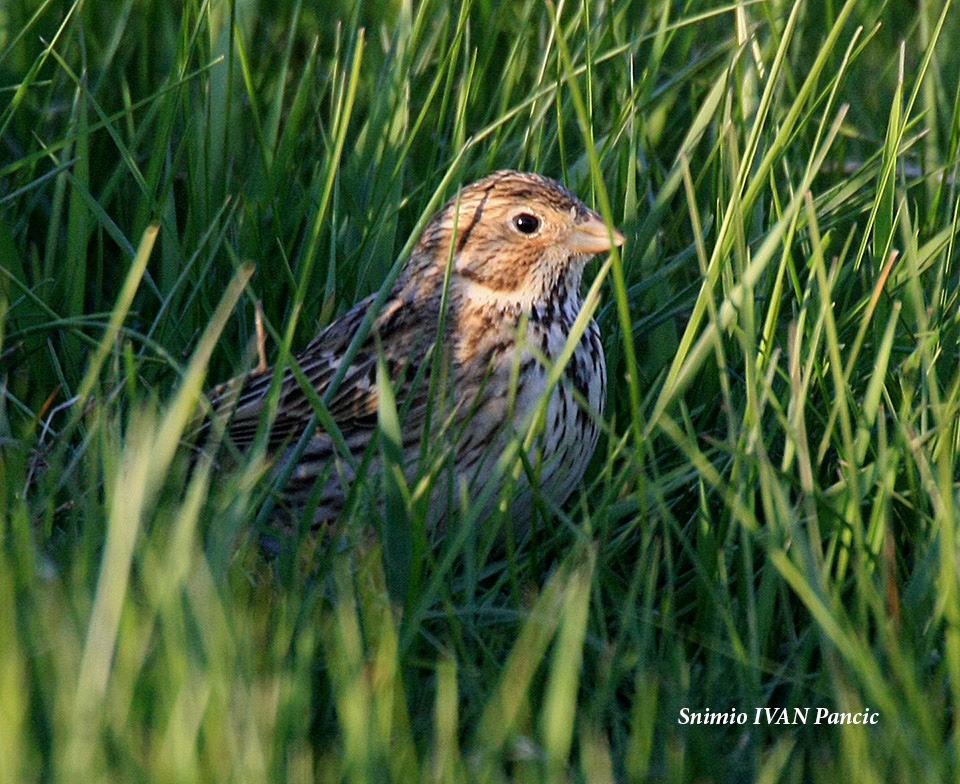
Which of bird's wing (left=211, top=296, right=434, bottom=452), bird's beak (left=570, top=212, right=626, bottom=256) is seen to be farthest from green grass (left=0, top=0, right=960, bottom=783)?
bird's beak (left=570, top=212, right=626, bottom=256)

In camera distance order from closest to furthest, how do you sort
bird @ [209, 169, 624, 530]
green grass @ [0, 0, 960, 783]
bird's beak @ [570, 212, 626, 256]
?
green grass @ [0, 0, 960, 783] < bird @ [209, 169, 624, 530] < bird's beak @ [570, 212, 626, 256]

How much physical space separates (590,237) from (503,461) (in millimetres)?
1043

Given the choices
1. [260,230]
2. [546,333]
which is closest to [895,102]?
[546,333]

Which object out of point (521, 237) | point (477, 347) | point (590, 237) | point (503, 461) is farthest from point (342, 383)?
point (503, 461)

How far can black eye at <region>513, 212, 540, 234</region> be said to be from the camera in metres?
3.67

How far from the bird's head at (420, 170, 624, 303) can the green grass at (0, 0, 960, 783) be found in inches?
9.4

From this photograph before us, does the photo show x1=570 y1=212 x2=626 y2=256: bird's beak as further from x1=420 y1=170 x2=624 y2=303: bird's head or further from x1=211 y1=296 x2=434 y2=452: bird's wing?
x1=211 y1=296 x2=434 y2=452: bird's wing

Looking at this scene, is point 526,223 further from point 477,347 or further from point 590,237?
point 477,347

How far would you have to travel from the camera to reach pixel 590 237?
11.9ft

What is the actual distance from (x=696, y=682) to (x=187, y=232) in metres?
1.96

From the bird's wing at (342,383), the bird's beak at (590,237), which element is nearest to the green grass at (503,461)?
the bird's wing at (342,383)

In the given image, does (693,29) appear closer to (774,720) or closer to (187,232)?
(187,232)

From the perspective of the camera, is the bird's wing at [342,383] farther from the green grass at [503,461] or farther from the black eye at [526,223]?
the black eye at [526,223]

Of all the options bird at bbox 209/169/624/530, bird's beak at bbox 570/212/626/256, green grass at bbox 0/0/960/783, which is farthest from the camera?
bird's beak at bbox 570/212/626/256
